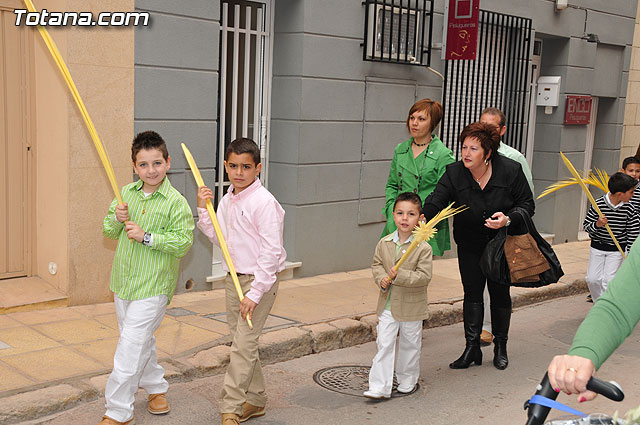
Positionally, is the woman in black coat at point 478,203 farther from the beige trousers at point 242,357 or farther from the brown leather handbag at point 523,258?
the beige trousers at point 242,357

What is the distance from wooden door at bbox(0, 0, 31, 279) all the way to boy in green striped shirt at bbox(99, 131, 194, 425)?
2.56 meters

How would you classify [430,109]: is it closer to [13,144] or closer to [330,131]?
[330,131]

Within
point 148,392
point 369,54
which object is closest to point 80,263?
point 148,392

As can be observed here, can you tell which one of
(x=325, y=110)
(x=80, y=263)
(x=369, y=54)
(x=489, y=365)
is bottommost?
(x=489, y=365)

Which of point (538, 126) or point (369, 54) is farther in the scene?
point (538, 126)

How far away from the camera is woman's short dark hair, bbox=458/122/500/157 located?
227 inches

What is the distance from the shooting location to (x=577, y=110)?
12477 millimetres

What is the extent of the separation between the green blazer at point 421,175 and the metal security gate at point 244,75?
2372 mm

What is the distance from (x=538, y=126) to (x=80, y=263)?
8.13 metres

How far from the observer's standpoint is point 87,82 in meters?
6.65

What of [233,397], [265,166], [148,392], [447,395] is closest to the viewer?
[233,397]

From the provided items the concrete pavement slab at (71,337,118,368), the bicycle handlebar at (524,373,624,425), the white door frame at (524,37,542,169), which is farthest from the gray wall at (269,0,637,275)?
the bicycle handlebar at (524,373,624,425)

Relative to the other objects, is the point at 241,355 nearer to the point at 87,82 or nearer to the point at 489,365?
the point at 489,365

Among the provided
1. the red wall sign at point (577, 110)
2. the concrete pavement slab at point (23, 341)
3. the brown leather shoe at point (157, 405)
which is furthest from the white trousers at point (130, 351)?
the red wall sign at point (577, 110)
